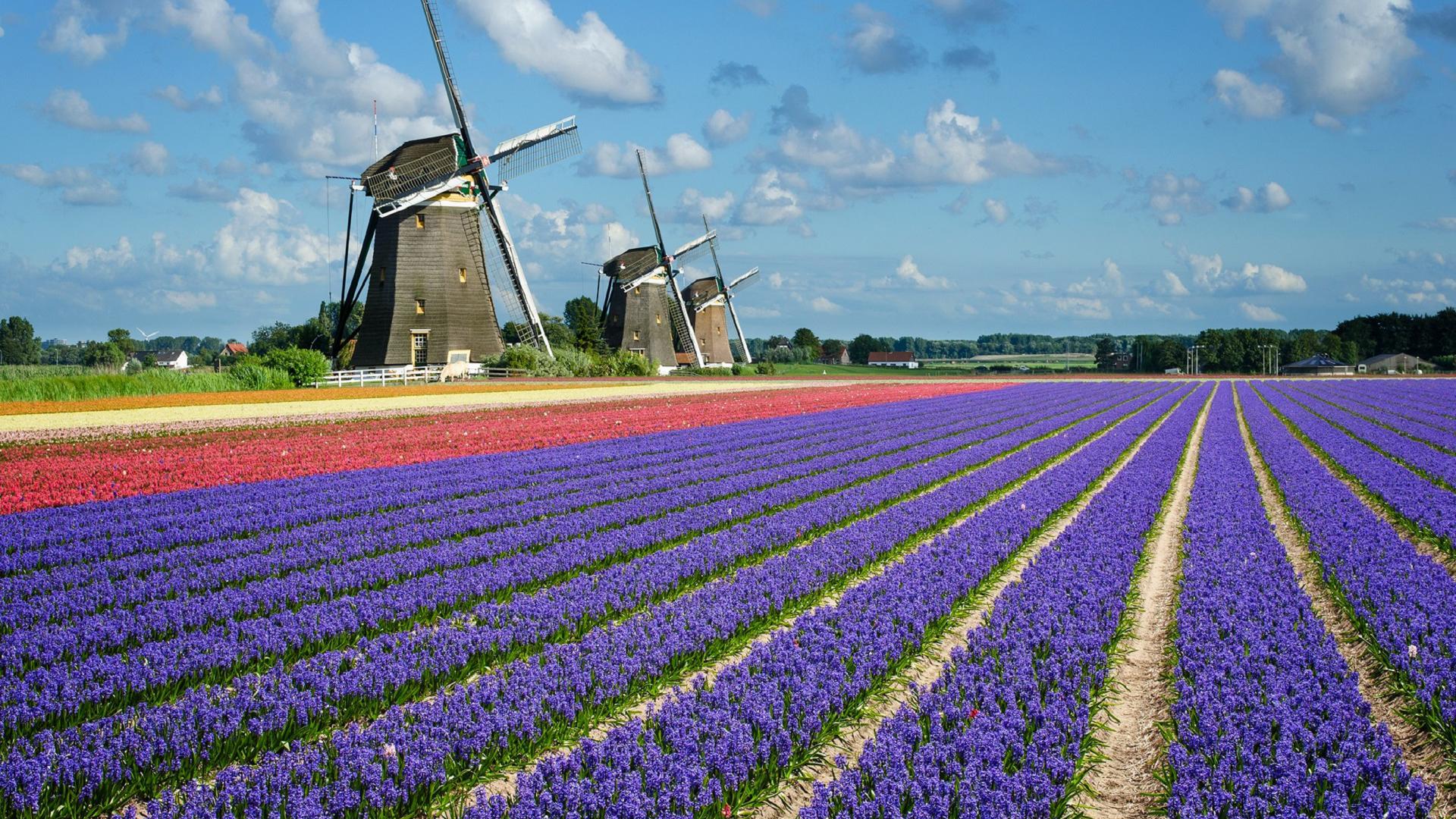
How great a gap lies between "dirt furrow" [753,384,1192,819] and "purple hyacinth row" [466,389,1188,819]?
113 millimetres

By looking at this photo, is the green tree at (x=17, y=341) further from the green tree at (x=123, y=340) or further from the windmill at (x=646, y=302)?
the windmill at (x=646, y=302)

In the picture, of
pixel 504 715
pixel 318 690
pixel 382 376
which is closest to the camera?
pixel 504 715

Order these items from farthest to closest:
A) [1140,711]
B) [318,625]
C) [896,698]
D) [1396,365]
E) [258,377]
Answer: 1. [1396,365]
2. [258,377]
3. [318,625]
4. [896,698]
5. [1140,711]

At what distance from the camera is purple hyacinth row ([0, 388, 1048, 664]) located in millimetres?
7465

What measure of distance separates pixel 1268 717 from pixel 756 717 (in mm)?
3203

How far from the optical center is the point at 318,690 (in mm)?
6332

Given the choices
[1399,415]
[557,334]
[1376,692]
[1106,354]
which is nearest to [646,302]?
[557,334]

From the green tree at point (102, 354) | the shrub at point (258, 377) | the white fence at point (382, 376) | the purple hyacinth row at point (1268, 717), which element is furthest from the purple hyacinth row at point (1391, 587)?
the green tree at point (102, 354)

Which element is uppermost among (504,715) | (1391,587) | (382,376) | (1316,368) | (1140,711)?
(1316,368)

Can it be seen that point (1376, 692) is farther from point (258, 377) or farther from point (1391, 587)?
point (258, 377)

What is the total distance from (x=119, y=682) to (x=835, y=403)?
37329 mm

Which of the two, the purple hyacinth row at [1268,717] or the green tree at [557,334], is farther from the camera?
the green tree at [557,334]

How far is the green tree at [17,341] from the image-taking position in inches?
5458

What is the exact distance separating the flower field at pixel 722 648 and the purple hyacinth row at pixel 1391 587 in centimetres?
5
